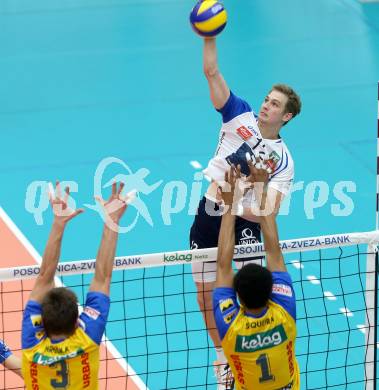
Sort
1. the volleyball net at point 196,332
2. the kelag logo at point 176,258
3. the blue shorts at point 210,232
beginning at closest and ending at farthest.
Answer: the kelag logo at point 176,258, the blue shorts at point 210,232, the volleyball net at point 196,332

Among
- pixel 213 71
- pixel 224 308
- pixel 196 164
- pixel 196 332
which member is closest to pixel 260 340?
pixel 224 308

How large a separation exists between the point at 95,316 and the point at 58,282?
176 inches

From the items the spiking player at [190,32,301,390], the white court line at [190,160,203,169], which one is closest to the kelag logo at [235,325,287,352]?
the spiking player at [190,32,301,390]

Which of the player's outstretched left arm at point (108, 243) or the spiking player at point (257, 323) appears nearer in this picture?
the spiking player at point (257, 323)

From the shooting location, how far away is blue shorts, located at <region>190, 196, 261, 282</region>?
327 inches

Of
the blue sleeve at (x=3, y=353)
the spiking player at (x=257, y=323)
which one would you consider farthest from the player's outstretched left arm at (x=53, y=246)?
the spiking player at (x=257, y=323)

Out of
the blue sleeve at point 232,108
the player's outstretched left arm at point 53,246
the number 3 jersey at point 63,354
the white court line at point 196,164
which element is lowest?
the number 3 jersey at point 63,354

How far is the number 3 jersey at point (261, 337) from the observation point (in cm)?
625

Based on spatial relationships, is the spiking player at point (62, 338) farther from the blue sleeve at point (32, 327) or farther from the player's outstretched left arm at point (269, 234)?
the player's outstretched left arm at point (269, 234)

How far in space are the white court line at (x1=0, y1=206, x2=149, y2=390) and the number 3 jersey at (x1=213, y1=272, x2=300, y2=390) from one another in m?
2.12

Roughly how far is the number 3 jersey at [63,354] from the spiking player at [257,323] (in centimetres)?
81

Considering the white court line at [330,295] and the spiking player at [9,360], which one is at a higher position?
the white court line at [330,295]

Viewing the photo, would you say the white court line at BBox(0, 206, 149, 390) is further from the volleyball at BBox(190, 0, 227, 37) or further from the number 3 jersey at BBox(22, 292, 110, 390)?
the volleyball at BBox(190, 0, 227, 37)

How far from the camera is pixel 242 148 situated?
8.30m
